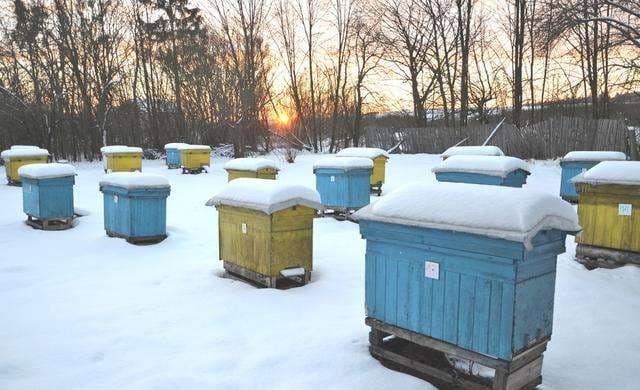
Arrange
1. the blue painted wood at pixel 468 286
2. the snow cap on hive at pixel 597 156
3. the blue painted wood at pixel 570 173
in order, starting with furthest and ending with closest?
the blue painted wood at pixel 570 173
the snow cap on hive at pixel 597 156
the blue painted wood at pixel 468 286

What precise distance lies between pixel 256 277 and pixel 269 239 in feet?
2.31

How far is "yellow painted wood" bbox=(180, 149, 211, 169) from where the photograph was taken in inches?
853

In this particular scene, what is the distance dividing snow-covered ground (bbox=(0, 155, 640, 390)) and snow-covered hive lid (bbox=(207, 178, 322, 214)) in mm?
1196

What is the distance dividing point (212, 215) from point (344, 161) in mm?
3927

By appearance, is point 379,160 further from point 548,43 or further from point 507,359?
point 507,359

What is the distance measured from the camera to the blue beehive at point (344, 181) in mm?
11602

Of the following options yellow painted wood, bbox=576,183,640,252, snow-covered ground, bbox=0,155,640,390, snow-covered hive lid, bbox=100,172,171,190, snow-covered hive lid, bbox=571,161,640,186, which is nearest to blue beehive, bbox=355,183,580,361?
snow-covered ground, bbox=0,155,640,390

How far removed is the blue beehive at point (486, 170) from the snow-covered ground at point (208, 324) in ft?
7.77

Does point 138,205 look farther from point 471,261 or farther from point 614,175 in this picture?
point 614,175

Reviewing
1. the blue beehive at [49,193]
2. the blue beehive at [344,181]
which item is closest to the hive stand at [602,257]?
the blue beehive at [344,181]

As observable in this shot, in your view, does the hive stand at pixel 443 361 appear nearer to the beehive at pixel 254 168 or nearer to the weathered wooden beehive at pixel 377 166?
the beehive at pixel 254 168

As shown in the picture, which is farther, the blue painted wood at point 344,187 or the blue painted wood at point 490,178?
the blue painted wood at point 344,187

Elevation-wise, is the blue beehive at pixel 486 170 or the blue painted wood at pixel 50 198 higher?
the blue beehive at pixel 486 170

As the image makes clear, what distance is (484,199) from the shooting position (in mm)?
4137
